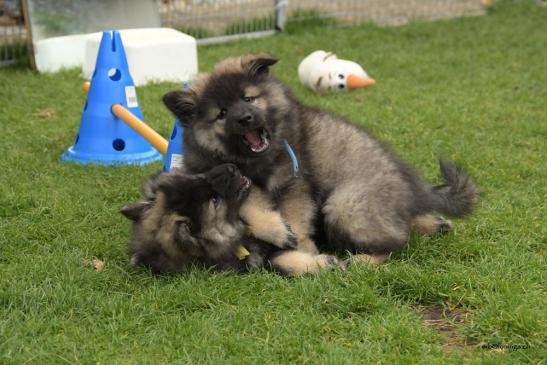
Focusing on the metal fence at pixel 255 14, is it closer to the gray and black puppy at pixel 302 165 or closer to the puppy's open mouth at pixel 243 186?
the gray and black puppy at pixel 302 165

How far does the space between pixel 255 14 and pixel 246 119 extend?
7500 millimetres

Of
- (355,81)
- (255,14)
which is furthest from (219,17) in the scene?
(355,81)

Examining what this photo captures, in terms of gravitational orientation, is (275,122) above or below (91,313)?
above

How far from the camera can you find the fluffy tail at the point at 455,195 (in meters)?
3.96

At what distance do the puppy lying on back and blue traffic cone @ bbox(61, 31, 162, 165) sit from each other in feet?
6.37

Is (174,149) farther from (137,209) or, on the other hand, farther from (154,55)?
(154,55)

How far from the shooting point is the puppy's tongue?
3.63 meters

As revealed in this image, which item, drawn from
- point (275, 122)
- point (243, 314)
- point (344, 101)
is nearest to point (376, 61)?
point (344, 101)

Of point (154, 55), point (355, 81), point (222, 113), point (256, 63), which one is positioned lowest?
point (355, 81)

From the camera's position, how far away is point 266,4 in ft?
35.4

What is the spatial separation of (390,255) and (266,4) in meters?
7.72

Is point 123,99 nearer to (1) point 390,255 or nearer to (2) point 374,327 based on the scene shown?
(1) point 390,255

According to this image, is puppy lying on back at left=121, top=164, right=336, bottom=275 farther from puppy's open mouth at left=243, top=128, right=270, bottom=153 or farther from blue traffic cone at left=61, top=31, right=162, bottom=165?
blue traffic cone at left=61, top=31, right=162, bottom=165

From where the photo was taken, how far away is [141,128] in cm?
507
